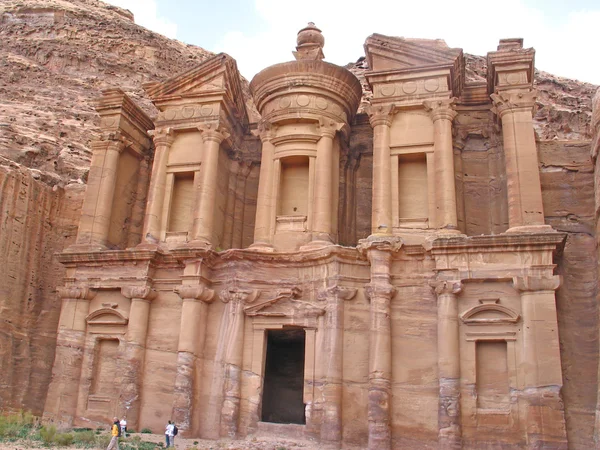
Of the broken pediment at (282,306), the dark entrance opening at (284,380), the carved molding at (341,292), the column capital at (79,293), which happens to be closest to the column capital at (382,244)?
the carved molding at (341,292)

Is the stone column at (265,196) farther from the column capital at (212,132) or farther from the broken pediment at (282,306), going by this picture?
the broken pediment at (282,306)

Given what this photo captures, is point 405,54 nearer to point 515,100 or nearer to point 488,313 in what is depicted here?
point 515,100

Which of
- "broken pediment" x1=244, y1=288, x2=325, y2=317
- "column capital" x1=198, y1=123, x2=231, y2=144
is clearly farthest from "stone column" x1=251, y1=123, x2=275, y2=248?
"broken pediment" x1=244, y1=288, x2=325, y2=317

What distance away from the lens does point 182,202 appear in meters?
19.6

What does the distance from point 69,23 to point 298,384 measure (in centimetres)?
2862

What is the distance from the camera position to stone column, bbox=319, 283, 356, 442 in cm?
1489

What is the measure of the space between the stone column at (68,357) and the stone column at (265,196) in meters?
5.42

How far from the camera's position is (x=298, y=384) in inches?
794

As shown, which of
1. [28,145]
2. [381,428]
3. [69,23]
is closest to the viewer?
[381,428]

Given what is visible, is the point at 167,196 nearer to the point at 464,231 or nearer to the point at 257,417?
the point at 257,417

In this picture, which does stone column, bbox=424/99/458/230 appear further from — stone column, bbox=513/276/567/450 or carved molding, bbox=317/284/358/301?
carved molding, bbox=317/284/358/301

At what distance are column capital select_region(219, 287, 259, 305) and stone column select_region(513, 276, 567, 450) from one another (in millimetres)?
6864

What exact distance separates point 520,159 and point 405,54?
4.59 metres

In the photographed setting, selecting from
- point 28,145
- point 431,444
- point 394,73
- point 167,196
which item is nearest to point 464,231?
point 394,73
